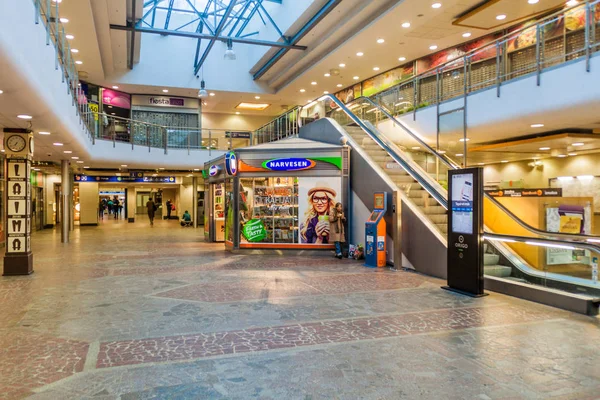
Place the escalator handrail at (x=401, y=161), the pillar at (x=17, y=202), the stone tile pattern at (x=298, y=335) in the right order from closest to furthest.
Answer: the stone tile pattern at (x=298, y=335) < the pillar at (x=17, y=202) < the escalator handrail at (x=401, y=161)

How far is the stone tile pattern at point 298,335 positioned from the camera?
4461mm

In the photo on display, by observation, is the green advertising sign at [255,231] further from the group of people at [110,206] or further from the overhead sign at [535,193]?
the group of people at [110,206]

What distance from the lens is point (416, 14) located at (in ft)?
47.3

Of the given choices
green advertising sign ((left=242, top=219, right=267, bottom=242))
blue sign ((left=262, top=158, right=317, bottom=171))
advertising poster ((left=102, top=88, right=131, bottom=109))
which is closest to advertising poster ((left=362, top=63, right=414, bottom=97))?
blue sign ((left=262, top=158, right=317, bottom=171))

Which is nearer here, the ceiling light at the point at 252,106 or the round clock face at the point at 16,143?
the round clock face at the point at 16,143

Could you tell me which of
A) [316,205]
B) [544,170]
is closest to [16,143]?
[316,205]

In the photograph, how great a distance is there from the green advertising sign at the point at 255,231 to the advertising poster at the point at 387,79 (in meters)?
9.79

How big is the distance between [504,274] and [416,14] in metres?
10.3

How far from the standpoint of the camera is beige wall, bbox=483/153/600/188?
1312 centimetres

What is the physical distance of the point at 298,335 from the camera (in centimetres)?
502

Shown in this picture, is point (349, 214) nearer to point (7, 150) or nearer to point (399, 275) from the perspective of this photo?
point (399, 275)

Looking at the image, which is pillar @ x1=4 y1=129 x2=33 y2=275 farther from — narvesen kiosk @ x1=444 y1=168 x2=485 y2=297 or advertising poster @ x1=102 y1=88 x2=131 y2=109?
advertising poster @ x1=102 y1=88 x2=131 y2=109

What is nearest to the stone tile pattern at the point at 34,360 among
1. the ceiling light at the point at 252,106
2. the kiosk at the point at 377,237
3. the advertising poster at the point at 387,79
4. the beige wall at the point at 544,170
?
the kiosk at the point at 377,237

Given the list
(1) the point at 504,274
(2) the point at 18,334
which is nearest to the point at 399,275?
(1) the point at 504,274
